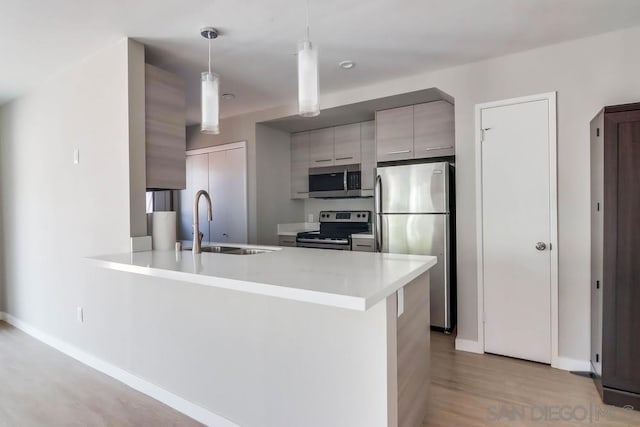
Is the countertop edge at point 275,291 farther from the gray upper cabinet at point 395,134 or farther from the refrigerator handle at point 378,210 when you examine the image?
the gray upper cabinet at point 395,134

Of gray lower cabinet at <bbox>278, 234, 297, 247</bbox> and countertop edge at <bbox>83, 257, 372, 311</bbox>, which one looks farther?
gray lower cabinet at <bbox>278, 234, 297, 247</bbox>

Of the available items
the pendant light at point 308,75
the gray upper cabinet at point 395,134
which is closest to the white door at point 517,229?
the gray upper cabinet at point 395,134

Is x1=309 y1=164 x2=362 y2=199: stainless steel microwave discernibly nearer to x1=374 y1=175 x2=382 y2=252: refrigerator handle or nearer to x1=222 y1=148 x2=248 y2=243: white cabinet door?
x1=374 y1=175 x2=382 y2=252: refrigerator handle

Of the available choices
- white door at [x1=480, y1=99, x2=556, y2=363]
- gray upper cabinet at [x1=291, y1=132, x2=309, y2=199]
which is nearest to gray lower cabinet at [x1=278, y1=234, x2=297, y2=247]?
gray upper cabinet at [x1=291, y1=132, x2=309, y2=199]

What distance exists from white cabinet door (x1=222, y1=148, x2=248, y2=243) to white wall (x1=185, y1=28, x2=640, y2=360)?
2507 millimetres

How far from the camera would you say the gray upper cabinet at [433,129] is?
341 centimetres

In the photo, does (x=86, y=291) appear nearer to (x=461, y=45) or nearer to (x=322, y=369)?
(x=322, y=369)

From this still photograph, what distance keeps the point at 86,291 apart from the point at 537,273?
3638mm

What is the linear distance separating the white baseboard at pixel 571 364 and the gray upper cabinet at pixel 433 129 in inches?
76.4

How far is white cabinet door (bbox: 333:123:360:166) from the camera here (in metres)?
4.28

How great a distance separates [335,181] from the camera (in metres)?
4.38

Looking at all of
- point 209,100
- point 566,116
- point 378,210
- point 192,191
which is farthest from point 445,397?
point 192,191

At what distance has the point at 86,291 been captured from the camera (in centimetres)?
288

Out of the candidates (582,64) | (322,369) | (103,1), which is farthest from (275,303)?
(582,64)
